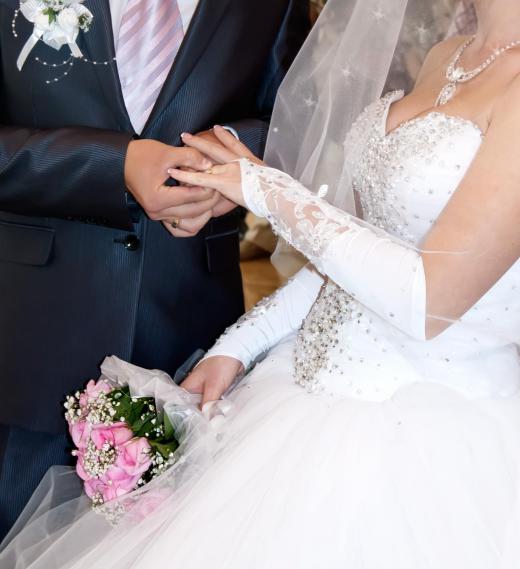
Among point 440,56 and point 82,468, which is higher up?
point 440,56

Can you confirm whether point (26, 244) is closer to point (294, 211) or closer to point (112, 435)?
point (112, 435)

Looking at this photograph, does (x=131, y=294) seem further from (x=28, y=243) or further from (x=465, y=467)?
(x=465, y=467)

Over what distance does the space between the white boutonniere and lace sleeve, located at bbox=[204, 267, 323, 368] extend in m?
0.65

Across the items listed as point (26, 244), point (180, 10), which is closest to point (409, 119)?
point (180, 10)

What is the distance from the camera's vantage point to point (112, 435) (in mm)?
1399

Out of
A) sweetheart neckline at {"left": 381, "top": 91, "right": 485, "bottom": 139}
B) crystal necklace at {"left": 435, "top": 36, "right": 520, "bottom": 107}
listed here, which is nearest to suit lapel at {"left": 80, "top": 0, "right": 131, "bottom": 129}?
sweetheart neckline at {"left": 381, "top": 91, "right": 485, "bottom": 139}

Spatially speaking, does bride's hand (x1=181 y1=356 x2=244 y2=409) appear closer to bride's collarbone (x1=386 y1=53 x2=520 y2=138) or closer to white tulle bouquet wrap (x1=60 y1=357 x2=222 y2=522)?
white tulle bouquet wrap (x1=60 y1=357 x2=222 y2=522)

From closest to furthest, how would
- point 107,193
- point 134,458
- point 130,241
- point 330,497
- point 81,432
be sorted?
point 330,497
point 134,458
point 81,432
point 107,193
point 130,241

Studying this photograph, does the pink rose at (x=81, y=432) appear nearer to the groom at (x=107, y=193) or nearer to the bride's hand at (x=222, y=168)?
the groom at (x=107, y=193)

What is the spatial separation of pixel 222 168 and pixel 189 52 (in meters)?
0.30

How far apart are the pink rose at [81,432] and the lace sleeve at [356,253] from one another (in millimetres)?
499

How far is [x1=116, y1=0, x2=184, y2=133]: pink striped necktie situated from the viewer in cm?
167

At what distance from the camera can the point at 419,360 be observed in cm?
144

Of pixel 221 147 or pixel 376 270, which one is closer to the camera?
A: pixel 376 270
